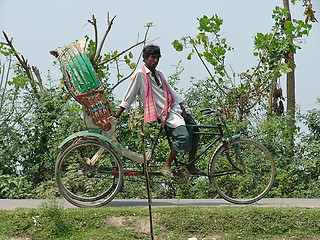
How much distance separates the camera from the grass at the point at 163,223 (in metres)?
6.12

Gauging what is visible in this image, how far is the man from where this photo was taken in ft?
22.3

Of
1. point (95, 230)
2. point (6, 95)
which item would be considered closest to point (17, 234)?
point (95, 230)

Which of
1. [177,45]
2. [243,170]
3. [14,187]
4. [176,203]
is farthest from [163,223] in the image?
[177,45]

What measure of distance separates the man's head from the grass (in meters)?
1.72

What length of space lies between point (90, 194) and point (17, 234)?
8.06 feet

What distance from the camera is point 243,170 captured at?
7324 mm

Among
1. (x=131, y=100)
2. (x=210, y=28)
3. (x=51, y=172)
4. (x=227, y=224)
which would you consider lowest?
(x=227, y=224)

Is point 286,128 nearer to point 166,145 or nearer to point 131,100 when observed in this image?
point 166,145

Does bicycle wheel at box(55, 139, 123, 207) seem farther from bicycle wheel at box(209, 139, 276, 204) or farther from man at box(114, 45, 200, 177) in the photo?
bicycle wheel at box(209, 139, 276, 204)

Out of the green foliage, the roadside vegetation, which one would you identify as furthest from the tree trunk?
the green foliage

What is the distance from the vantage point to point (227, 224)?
6.32 metres

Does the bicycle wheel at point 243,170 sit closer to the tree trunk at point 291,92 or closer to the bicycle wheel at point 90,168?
the bicycle wheel at point 90,168

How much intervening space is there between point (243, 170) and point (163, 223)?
153 cm

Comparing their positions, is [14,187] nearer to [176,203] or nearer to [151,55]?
[176,203]
